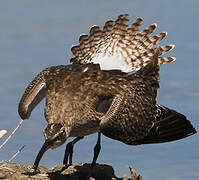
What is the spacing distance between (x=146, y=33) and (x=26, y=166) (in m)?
Result: 4.81

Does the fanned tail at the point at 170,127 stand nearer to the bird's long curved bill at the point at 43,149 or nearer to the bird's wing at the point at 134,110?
the bird's wing at the point at 134,110

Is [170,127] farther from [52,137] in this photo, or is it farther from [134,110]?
[52,137]

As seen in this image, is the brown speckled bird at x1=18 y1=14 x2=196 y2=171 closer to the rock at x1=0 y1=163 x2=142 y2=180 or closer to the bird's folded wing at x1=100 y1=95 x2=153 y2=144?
the bird's folded wing at x1=100 y1=95 x2=153 y2=144

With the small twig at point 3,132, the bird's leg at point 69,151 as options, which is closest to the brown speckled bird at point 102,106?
the bird's leg at point 69,151

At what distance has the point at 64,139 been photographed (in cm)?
1117

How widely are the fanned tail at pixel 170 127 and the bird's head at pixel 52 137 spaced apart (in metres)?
2.45

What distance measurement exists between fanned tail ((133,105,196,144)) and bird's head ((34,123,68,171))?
245 centimetres

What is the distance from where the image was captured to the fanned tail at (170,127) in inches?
503

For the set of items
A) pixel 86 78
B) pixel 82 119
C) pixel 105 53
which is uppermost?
pixel 105 53

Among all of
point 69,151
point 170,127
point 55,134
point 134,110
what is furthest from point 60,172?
point 170,127

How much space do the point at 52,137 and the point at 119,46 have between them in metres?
5.06

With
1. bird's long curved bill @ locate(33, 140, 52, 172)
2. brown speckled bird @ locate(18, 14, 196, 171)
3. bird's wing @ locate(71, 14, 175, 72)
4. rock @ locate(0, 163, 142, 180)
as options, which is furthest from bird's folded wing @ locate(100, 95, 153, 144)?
bird's wing @ locate(71, 14, 175, 72)

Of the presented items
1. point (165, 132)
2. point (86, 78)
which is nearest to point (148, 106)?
point (165, 132)

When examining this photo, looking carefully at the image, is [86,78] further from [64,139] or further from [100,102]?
[64,139]
